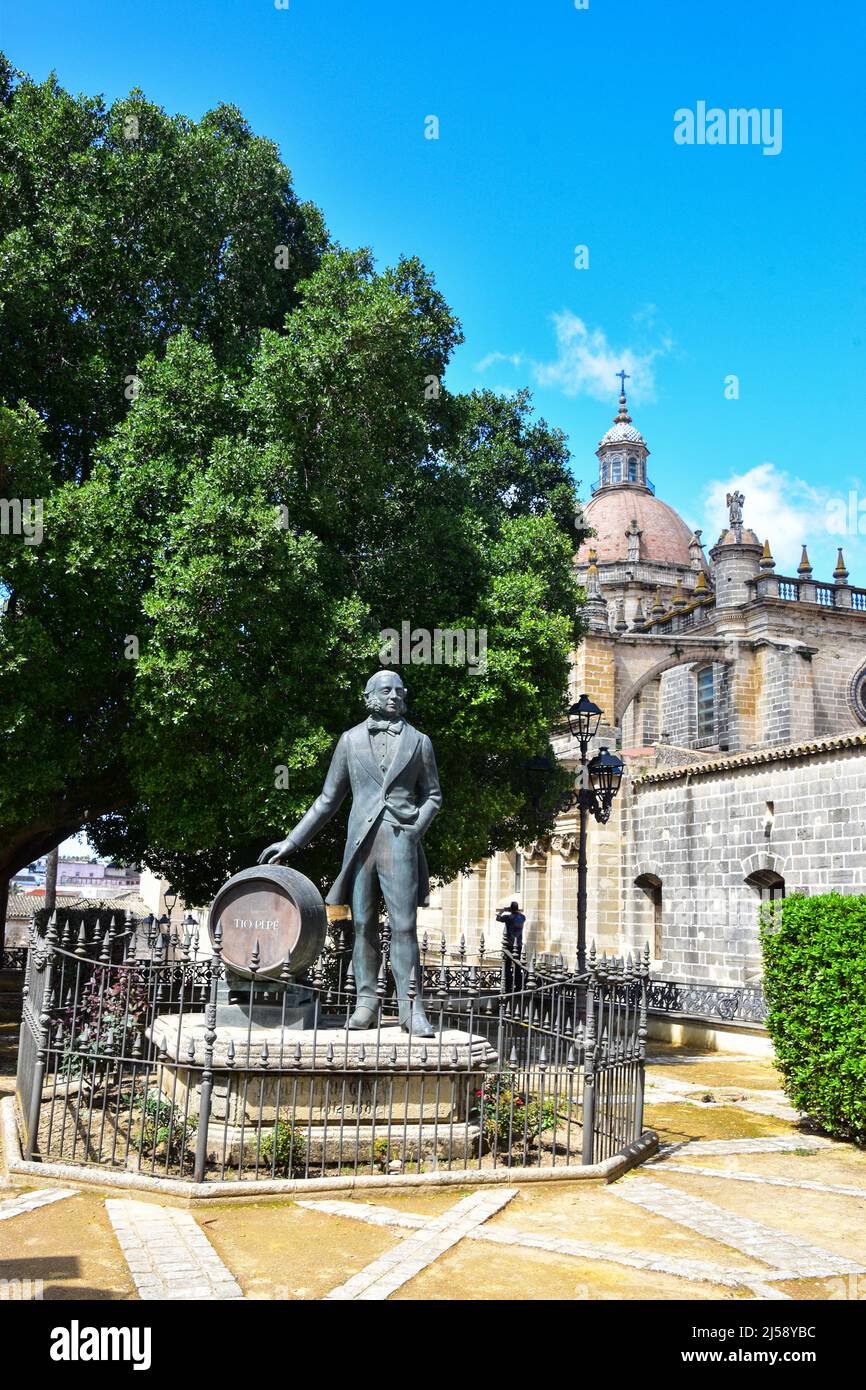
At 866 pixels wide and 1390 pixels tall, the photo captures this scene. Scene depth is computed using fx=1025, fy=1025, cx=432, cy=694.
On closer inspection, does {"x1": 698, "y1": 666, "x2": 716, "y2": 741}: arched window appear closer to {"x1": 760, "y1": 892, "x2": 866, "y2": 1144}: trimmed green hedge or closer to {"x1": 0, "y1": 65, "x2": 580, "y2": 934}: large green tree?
{"x1": 0, "y1": 65, "x2": 580, "y2": 934}: large green tree

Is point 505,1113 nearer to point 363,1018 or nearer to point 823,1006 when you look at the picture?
point 363,1018

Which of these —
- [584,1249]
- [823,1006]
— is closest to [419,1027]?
[584,1249]

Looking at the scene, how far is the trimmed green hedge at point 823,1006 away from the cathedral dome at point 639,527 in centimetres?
5692

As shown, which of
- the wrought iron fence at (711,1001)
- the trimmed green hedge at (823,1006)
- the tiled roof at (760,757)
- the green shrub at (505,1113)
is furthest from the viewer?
the tiled roof at (760,757)

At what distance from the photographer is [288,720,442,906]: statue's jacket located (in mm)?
7996

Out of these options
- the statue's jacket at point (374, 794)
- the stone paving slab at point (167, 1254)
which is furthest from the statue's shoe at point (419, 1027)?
the stone paving slab at point (167, 1254)

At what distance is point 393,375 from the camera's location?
13.4m

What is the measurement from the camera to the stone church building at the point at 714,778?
19.2 meters

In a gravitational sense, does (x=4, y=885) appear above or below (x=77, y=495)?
below

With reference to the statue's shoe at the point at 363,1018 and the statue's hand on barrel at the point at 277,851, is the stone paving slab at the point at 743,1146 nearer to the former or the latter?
the statue's shoe at the point at 363,1018

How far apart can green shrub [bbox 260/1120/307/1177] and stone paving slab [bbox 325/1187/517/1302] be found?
1.13 m

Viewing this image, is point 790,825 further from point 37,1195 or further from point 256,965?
point 37,1195
